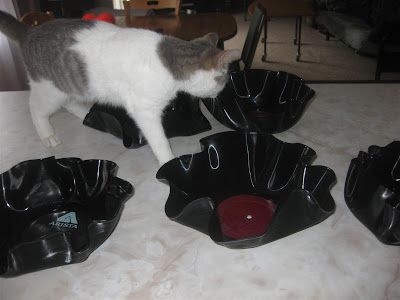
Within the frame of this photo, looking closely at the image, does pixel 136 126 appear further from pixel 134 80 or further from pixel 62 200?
pixel 62 200

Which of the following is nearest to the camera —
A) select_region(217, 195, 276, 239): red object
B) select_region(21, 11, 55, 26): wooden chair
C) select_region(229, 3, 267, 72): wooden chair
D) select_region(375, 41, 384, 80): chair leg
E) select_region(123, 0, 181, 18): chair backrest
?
select_region(217, 195, 276, 239): red object

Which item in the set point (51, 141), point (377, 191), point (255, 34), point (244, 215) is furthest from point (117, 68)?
point (255, 34)

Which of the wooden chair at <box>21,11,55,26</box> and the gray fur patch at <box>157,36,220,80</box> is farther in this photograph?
the wooden chair at <box>21,11,55,26</box>

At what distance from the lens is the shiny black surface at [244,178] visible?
1.81 feet

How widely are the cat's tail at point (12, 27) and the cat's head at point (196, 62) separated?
1.49ft

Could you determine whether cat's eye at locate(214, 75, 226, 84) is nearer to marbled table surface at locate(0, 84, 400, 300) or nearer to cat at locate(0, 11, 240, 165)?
cat at locate(0, 11, 240, 165)

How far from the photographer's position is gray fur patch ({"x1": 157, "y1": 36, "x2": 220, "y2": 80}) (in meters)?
0.86

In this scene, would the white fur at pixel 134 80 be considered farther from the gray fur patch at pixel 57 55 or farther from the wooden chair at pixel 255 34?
the wooden chair at pixel 255 34

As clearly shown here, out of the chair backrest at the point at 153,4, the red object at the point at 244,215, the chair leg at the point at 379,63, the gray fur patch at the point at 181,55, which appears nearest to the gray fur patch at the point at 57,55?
the gray fur patch at the point at 181,55

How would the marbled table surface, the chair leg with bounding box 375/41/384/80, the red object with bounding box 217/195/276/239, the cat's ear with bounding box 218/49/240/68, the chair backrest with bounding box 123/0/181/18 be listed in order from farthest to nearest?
the chair leg with bounding box 375/41/384/80 → the chair backrest with bounding box 123/0/181/18 → the cat's ear with bounding box 218/49/240/68 → the red object with bounding box 217/195/276/239 → the marbled table surface

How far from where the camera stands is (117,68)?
2.85 feet

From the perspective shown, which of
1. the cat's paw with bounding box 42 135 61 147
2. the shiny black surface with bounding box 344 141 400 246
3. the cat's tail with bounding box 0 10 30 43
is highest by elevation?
the cat's tail with bounding box 0 10 30 43

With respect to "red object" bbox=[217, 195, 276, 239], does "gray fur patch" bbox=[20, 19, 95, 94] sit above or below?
above

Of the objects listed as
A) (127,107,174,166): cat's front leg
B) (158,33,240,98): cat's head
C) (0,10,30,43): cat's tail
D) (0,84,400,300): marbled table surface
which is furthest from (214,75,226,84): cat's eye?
(0,10,30,43): cat's tail
